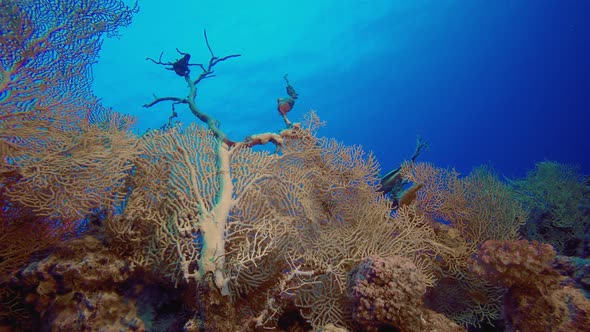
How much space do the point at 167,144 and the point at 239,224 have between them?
1.73m

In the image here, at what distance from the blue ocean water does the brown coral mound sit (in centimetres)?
3879

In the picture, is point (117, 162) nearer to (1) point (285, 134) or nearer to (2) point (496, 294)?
(1) point (285, 134)

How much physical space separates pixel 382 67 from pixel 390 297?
78563 millimetres

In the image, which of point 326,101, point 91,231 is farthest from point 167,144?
point 326,101

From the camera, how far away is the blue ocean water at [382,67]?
1937 inches

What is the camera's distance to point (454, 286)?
4.67 m

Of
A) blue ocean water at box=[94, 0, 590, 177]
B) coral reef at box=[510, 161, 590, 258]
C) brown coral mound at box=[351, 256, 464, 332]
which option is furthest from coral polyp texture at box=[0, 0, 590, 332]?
blue ocean water at box=[94, 0, 590, 177]

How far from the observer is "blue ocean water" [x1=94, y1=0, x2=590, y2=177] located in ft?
161

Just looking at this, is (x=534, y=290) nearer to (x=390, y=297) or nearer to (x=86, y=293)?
(x=390, y=297)

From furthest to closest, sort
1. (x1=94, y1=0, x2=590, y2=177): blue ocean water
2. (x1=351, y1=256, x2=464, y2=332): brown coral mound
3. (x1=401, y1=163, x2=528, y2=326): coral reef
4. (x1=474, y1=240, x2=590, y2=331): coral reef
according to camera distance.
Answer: (x1=94, y1=0, x2=590, y2=177): blue ocean water, (x1=401, y1=163, x2=528, y2=326): coral reef, (x1=474, y1=240, x2=590, y2=331): coral reef, (x1=351, y1=256, x2=464, y2=332): brown coral mound

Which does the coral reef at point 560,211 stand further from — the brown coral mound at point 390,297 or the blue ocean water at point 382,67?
the blue ocean water at point 382,67

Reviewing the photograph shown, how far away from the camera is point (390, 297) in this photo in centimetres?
261

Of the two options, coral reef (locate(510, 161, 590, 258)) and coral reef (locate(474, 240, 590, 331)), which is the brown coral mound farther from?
coral reef (locate(510, 161, 590, 258))

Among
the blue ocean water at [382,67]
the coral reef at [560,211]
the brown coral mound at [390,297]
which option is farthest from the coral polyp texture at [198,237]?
the blue ocean water at [382,67]
